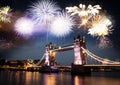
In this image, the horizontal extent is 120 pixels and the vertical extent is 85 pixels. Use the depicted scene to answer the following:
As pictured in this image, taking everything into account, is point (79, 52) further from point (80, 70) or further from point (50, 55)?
point (50, 55)

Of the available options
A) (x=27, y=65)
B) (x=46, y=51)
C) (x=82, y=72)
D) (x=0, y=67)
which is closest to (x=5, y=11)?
(x=82, y=72)

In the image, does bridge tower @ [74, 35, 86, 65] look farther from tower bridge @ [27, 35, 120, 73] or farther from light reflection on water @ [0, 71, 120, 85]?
light reflection on water @ [0, 71, 120, 85]

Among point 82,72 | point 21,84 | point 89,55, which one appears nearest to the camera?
point 21,84

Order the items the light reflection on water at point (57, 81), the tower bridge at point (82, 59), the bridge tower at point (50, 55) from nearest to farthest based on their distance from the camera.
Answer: the light reflection on water at point (57, 81), the tower bridge at point (82, 59), the bridge tower at point (50, 55)

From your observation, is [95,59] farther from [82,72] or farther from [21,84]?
[21,84]

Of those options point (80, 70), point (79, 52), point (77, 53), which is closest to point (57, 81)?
point (80, 70)

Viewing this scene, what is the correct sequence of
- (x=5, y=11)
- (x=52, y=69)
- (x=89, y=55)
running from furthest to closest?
(x=52, y=69), (x=89, y=55), (x=5, y=11)

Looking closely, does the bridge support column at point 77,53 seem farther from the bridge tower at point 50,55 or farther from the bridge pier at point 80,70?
the bridge tower at point 50,55

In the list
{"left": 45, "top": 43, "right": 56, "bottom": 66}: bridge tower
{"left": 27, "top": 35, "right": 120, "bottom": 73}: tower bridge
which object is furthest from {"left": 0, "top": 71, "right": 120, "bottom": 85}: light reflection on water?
{"left": 45, "top": 43, "right": 56, "bottom": 66}: bridge tower

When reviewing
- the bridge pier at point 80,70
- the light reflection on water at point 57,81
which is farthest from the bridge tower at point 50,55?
the light reflection on water at point 57,81
